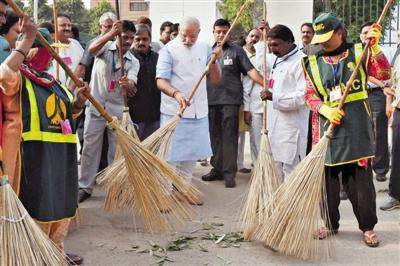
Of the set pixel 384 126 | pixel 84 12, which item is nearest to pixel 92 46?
pixel 384 126

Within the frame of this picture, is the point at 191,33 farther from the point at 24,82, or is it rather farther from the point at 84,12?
the point at 84,12

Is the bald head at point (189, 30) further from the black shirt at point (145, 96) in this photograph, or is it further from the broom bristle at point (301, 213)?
the broom bristle at point (301, 213)

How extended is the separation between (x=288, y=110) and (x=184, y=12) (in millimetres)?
9050

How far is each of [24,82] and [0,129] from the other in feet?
0.92

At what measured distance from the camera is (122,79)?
15.6 ft

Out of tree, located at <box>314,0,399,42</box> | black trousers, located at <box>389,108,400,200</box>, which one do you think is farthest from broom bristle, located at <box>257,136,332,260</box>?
tree, located at <box>314,0,399,42</box>

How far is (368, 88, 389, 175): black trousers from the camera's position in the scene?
6.03 meters

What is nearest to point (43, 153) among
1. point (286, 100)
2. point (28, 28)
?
point (28, 28)

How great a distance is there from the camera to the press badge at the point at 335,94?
12.3 feet

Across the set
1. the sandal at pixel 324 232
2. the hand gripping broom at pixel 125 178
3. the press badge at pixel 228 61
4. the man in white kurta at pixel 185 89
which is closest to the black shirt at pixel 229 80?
the press badge at pixel 228 61

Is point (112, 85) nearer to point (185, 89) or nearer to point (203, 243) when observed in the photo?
point (185, 89)

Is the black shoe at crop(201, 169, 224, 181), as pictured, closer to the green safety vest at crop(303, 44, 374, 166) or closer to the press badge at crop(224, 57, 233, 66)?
the press badge at crop(224, 57, 233, 66)

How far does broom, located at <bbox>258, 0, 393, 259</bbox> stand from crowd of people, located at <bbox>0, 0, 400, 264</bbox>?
24 cm

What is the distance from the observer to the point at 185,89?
16.3ft
